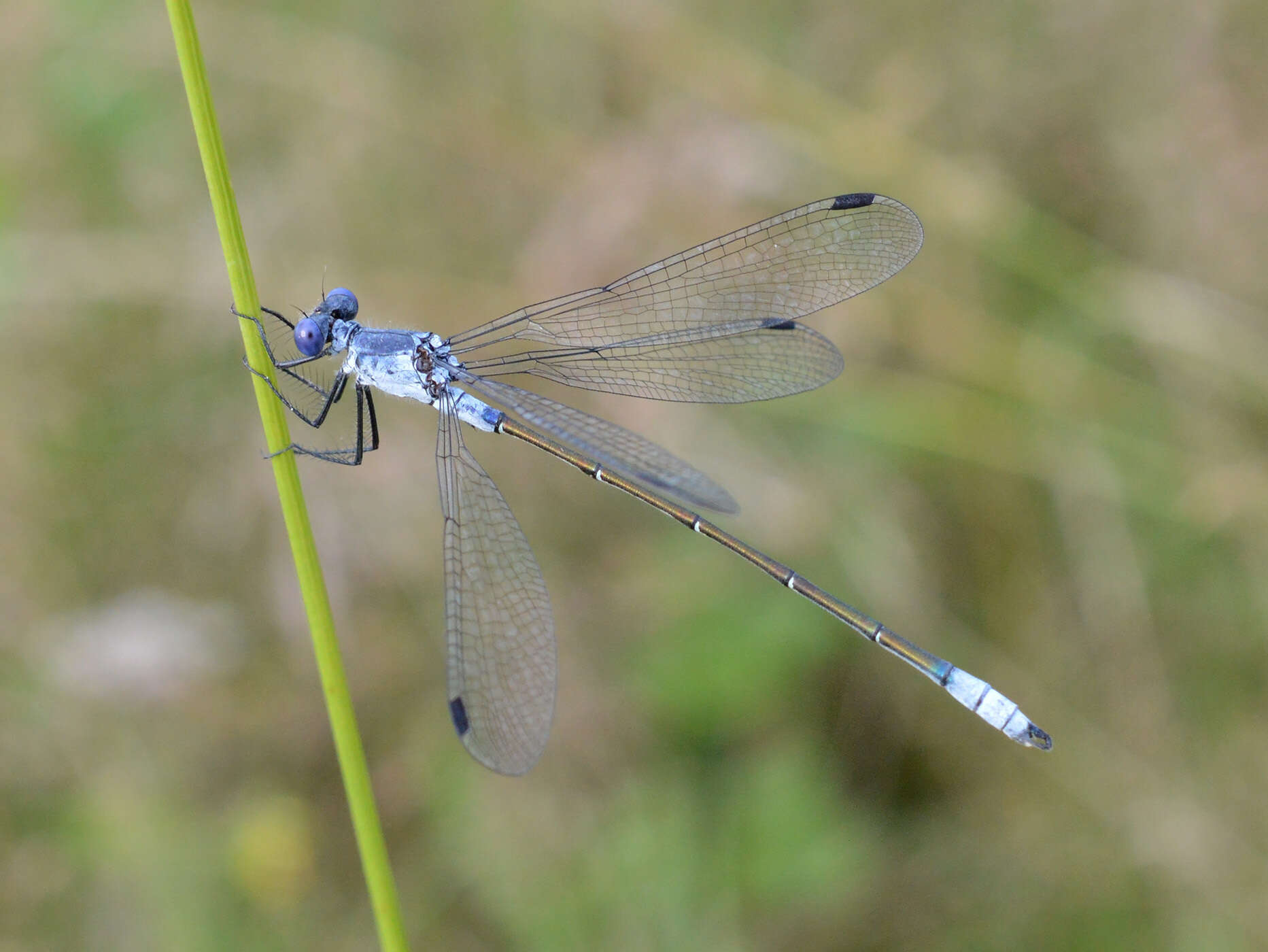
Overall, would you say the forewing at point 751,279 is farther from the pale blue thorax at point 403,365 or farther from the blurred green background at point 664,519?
the blurred green background at point 664,519

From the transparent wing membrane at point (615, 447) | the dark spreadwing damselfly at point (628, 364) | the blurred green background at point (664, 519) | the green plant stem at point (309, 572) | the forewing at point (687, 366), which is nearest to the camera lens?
the green plant stem at point (309, 572)

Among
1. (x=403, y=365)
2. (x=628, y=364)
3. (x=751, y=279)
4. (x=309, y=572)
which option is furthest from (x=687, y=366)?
(x=309, y=572)

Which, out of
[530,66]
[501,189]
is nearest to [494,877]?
[501,189]

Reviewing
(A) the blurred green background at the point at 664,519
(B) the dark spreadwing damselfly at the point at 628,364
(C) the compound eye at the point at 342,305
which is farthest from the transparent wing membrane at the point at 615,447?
(A) the blurred green background at the point at 664,519

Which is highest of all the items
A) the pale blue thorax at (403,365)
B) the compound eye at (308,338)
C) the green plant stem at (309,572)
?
the pale blue thorax at (403,365)

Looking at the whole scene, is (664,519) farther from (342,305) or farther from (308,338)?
(308,338)

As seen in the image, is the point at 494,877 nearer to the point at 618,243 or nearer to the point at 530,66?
the point at 618,243

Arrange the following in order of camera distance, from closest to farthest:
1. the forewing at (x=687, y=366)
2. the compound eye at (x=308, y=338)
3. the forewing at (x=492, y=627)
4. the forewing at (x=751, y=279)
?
1. the forewing at (x=492, y=627)
2. the compound eye at (x=308, y=338)
3. the forewing at (x=751, y=279)
4. the forewing at (x=687, y=366)
